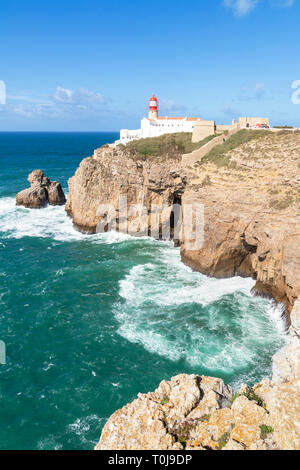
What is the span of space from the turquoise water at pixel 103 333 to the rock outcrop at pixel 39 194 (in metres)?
23.0

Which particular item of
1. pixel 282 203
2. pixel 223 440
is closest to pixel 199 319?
pixel 282 203

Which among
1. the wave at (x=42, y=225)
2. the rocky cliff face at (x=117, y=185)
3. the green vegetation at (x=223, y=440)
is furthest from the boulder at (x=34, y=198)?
the green vegetation at (x=223, y=440)

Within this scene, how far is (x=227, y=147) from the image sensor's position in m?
44.3

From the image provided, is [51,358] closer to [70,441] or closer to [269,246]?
[70,441]

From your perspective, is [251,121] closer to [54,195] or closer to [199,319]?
[199,319]

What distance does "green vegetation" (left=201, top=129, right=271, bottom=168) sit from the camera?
1628 inches

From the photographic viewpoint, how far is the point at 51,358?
25828 mm

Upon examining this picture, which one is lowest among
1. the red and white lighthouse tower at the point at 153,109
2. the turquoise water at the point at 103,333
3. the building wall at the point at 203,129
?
the turquoise water at the point at 103,333

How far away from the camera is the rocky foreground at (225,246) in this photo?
10.2m

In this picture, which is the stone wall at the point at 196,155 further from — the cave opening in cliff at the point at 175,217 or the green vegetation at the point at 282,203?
the green vegetation at the point at 282,203

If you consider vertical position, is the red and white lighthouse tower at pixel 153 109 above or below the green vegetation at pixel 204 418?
above

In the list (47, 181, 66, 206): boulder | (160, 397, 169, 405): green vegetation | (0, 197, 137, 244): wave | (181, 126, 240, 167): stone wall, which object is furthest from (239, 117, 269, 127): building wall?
(160, 397, 169, 405): green vegetation

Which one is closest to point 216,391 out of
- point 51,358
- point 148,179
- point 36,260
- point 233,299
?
point 51,358

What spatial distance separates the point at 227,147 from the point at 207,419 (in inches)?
1534
